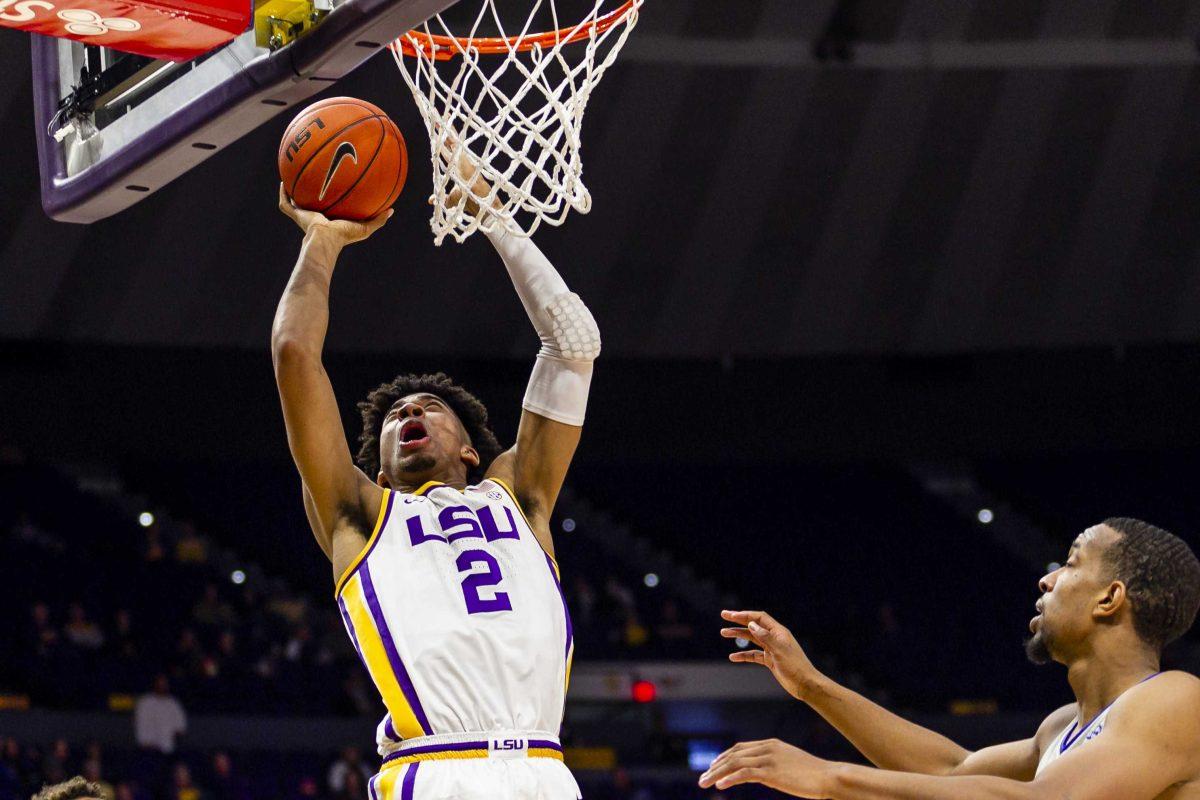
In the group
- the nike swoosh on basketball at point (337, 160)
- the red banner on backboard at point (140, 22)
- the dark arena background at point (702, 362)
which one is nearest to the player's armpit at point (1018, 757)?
the nike swoosh on basketball at point (337, 160)

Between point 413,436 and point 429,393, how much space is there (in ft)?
1.14

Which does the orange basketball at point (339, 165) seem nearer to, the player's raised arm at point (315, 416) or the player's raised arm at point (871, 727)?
the player's raised arm at point (315, 416)

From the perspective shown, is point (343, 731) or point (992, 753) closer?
point (992, 753)

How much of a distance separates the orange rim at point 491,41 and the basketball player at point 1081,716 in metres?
1.82

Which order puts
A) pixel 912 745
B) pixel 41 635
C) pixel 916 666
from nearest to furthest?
pixel 912 745 → pixel 41 635 → pixel 916 666

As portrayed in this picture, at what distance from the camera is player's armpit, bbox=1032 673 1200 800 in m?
2.76

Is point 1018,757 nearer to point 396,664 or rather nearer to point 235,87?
point 396,664

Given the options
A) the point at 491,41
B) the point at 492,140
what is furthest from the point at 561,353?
the point at 491,41

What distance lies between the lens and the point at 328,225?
3693mm

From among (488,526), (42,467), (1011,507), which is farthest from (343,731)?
(488,526)

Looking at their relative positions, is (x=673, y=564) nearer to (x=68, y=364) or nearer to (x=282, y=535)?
(x=282, y=535)

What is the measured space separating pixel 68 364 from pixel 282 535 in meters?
3.46

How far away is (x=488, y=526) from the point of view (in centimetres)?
353

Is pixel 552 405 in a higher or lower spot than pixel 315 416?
higher
